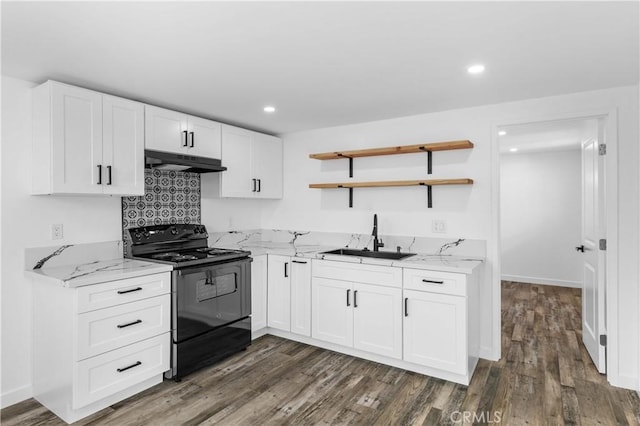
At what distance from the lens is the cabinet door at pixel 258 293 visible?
358 centimetres

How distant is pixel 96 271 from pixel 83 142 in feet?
2.89

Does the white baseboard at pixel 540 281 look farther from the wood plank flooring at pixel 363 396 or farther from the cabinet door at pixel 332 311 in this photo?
the cabinet door at pixel 332 311

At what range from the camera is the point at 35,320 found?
2.59 m

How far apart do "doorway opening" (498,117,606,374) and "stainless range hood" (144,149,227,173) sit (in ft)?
8.42

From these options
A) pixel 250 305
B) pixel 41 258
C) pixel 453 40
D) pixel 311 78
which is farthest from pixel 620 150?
pixel 41 258

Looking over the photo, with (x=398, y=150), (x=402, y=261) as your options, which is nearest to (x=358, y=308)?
(x=402, y=261)

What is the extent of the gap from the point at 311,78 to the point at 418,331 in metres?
2.03

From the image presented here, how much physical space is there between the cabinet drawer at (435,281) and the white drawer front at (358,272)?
0.08m

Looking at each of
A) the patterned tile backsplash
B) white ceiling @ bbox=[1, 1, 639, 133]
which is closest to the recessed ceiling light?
white ceiling @ bbox=[1, 1, 639, 133]

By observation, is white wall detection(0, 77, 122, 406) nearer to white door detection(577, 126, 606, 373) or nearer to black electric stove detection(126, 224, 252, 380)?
black electric stove detection(126, 224, 252, 380)

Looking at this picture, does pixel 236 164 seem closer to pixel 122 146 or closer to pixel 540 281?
pixel 122 146

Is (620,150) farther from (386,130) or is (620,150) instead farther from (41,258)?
(41,258)

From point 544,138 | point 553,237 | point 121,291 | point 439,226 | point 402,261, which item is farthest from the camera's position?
point 553,237

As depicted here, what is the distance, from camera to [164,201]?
346 centimetres
